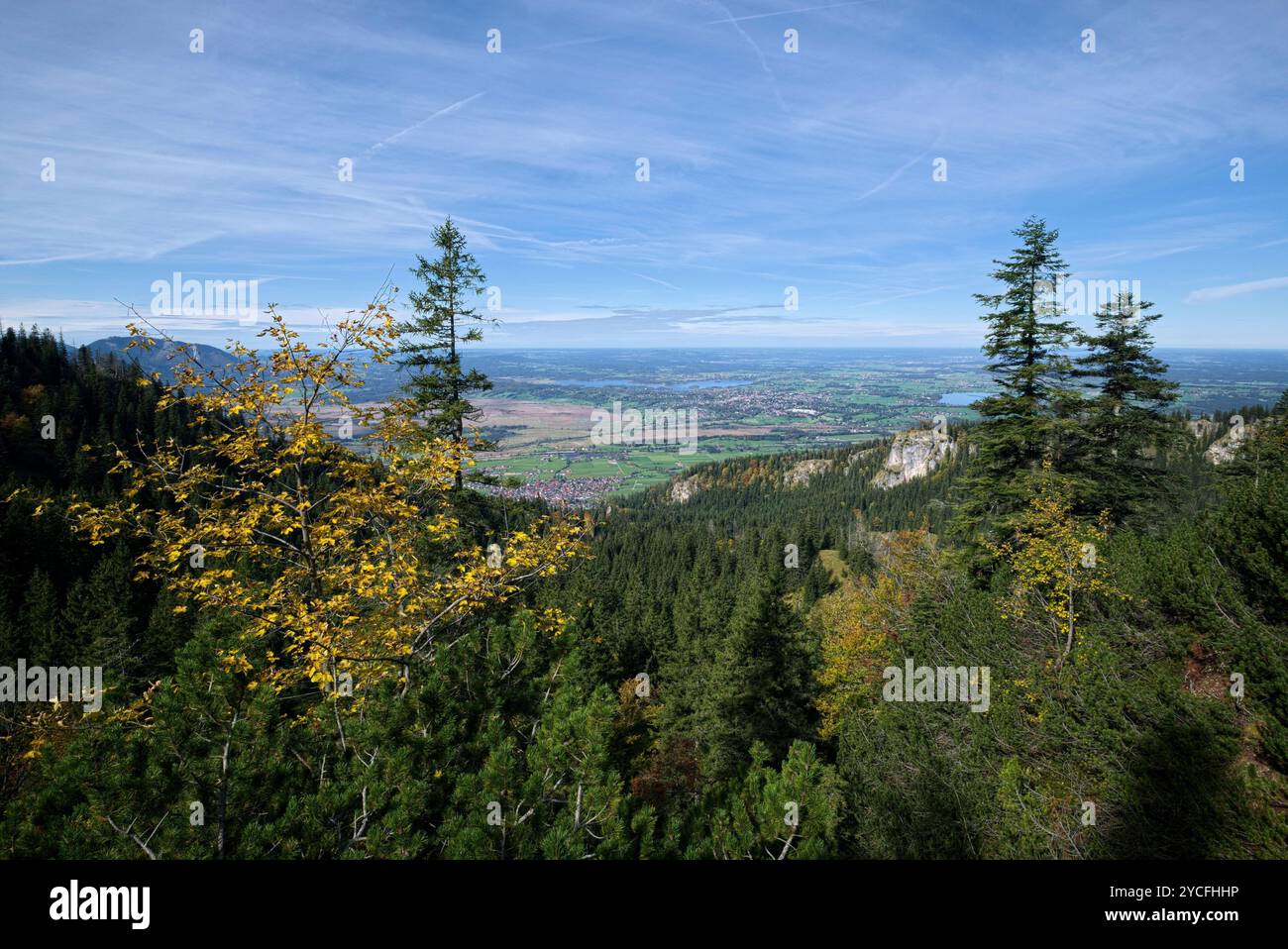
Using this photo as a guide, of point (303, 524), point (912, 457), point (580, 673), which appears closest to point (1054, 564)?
point (580, 673)

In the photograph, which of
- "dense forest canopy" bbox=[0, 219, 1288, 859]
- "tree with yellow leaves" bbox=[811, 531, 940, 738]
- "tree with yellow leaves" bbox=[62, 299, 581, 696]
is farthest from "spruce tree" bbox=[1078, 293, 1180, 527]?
"tree with yellow leaves" bbox=[62, 299, 581, 696]

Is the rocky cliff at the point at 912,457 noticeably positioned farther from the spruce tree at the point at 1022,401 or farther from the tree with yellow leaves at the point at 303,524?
the tree with yellow leaves at the point at 303,524

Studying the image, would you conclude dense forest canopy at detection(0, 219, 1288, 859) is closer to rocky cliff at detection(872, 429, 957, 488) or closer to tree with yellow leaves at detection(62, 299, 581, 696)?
tree with yellow leaves at detection(62, 299, 581, 696)

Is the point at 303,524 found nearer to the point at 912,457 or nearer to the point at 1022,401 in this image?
the point at 1022,401

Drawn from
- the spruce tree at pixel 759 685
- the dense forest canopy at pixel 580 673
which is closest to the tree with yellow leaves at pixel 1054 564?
the dense forest canopy at pixel 580 673

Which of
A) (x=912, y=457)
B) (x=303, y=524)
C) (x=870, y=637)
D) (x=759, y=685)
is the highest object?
(x=303, y=524)
